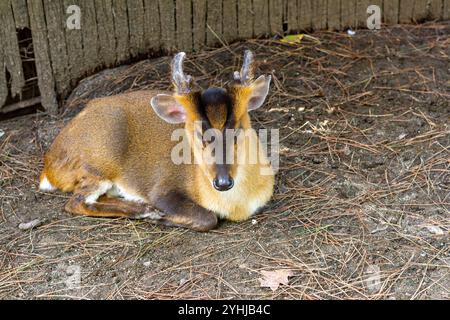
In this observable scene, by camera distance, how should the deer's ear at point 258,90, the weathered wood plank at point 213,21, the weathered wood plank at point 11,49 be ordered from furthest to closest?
the weathered wood plank at point 213,21 → the weathered wood plank at point 11,49 → the deer's ear at point 258,90

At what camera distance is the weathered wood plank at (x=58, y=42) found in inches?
273

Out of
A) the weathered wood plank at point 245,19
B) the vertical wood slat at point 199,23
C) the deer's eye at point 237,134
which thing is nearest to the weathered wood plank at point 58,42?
the vertical wood slat at point 199,23

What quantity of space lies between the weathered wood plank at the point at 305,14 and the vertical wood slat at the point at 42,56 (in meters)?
2.54

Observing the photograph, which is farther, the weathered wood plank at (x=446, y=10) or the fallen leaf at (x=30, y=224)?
the weathered wood plank at (x=446, y=10)

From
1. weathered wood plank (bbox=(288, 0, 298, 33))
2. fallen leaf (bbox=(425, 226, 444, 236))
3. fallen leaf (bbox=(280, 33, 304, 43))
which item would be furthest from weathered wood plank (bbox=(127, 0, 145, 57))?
fallen leaf (bbox=(425, 226, 444, 236))

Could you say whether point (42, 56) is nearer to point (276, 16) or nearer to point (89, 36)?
point (89, 36)

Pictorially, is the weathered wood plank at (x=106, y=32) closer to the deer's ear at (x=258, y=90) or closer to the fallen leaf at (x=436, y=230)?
the deer's ear at (x=258, y=90)

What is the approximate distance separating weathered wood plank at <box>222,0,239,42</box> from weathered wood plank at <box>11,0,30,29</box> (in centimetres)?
189

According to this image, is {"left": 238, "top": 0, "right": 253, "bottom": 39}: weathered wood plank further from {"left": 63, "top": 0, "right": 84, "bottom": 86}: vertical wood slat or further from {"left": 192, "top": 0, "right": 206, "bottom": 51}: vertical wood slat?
{"left": 63, "top": 0, "right": 84, "bottom": 86}: vertical wood slat

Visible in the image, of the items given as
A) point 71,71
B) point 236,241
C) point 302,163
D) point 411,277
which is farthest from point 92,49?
point 411,277

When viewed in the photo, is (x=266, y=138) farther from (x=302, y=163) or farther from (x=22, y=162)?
(x=22, y=162)

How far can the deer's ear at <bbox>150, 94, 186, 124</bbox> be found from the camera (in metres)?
5.58

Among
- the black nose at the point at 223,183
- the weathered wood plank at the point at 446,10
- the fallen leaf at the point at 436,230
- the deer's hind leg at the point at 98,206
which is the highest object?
the weathered wood plank at the point at 446,10

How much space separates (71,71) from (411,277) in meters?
3.97
